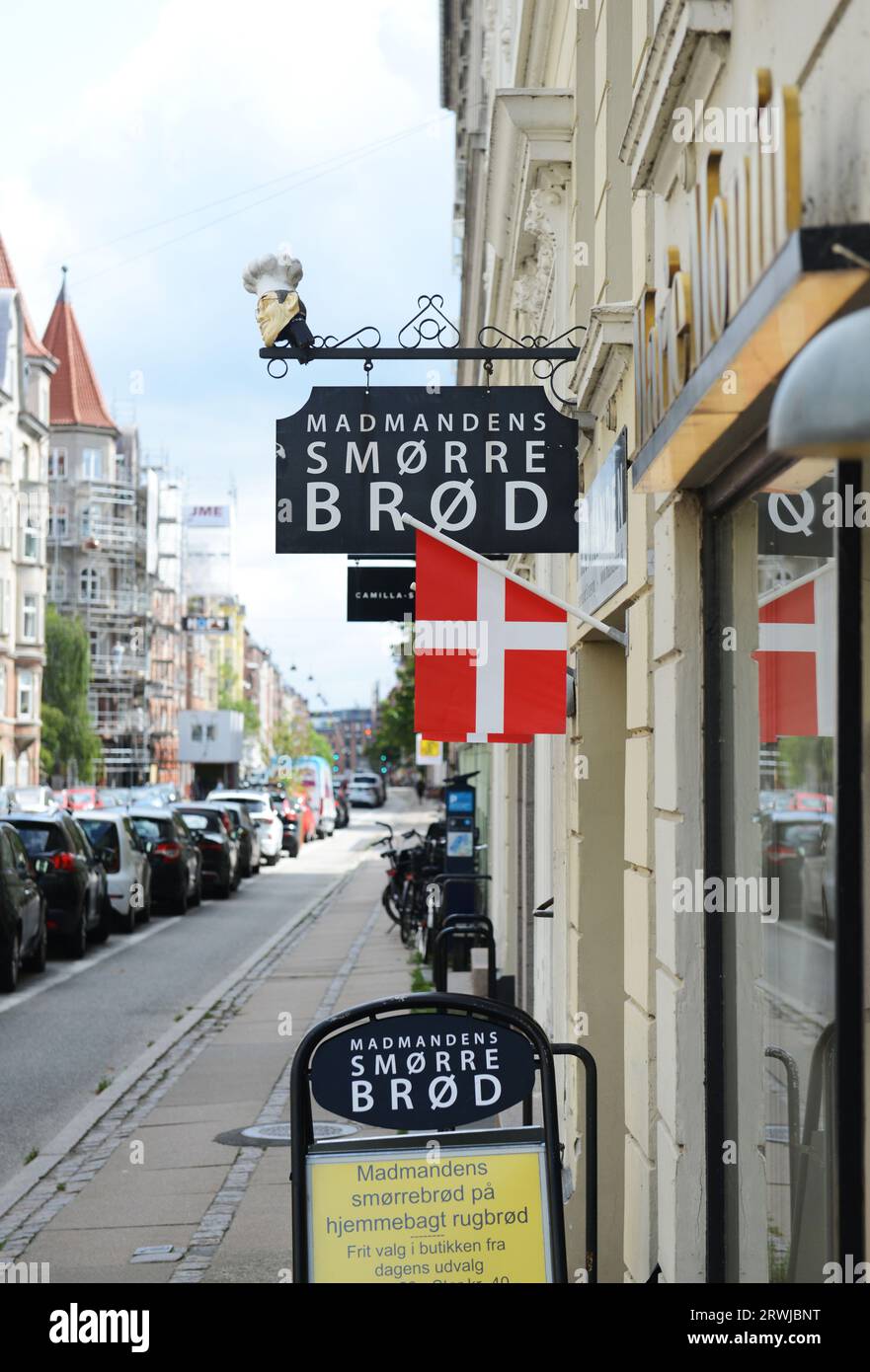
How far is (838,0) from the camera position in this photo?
2.85m

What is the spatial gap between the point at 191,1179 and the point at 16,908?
7.73 meters

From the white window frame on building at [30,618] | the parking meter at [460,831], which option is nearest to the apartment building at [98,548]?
the white window frame on building at [30,618]

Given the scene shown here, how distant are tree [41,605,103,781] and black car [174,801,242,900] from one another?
44.7m

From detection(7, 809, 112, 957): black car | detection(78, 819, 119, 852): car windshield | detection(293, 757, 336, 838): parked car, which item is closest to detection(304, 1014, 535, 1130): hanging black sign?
detection(7, 809, 112, 957): black car

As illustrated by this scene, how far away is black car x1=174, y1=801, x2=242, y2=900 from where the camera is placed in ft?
101

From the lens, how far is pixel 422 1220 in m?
4.20

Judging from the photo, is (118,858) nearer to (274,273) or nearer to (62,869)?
(62,869)

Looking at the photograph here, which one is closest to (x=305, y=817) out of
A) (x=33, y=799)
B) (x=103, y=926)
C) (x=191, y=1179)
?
(x=33, y=799)

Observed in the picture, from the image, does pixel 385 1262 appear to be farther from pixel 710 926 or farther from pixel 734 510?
pixel 734 510

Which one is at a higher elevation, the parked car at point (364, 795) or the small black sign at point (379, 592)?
the small black sign at point (379, 592)

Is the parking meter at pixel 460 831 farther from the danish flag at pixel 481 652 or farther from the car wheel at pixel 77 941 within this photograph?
the danish flag at pixel 481 652

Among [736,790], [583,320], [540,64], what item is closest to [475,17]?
[540,64]

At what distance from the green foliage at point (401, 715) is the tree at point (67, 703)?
46.1ft

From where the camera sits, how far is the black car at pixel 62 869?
18.9 metres
